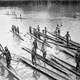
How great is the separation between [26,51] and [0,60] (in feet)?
18.1

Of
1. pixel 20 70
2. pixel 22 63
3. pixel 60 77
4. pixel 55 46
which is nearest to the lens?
pixel 60 77

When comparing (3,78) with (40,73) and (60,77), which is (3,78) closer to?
(40,73)

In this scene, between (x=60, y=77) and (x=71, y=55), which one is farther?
(x=71, y=55)

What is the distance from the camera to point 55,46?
2934 cm

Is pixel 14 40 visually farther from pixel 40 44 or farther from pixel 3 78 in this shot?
pixel 3 78

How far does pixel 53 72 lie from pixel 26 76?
3321 mm

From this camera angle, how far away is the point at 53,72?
710 inches

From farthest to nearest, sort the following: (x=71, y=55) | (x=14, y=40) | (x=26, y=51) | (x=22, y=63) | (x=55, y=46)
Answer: (x=14, y=40), (x=55, y=46), (x=26, y=51), (x=71, y=55), (x=22, y=63)

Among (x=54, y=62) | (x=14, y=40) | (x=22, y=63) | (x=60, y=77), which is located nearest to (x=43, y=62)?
(x=54, y=62)

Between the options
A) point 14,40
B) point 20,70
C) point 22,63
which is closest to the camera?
point 20,70

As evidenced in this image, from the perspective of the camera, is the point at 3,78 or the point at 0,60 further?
the point at 0,60

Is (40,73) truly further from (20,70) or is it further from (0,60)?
(0,60)

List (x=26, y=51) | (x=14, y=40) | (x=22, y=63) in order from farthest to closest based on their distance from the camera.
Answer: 1. (x=14, y=40)
2. (x=26, y=51)
3. (x=22, y=63)

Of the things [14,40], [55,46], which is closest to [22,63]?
[55,46]
